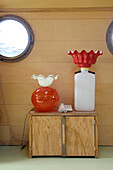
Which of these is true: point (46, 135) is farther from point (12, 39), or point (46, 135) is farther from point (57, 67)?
point (12, 39)

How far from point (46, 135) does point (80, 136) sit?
1.16 feet

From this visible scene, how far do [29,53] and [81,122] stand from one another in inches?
40.4

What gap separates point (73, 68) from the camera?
8.27 feet

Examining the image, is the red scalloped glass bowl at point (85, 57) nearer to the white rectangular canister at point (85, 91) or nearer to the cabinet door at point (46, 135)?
the white rectangular canister at point (85, 91)

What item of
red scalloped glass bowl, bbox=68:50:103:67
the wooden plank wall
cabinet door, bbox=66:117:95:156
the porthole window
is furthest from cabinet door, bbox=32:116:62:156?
the porthole window

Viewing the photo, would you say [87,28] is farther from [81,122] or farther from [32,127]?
[32,127]

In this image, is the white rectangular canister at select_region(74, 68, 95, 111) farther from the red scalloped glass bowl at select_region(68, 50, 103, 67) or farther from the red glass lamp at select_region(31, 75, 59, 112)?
the red glass lamp at select_region(31, 75, 59, 112)

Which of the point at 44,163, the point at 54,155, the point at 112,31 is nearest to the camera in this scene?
the point at 44,163

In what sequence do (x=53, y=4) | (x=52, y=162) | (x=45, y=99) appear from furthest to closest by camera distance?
(x=53, y=4) → (x=45, y=99) → (x=52, y=162)

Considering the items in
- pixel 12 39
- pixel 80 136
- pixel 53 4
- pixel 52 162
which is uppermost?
pixel 53 4

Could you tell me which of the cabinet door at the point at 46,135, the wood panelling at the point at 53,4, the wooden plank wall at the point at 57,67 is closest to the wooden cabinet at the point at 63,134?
the cabinet door at the point at 46,135

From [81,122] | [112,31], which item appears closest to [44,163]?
[81,122]

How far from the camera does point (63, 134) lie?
2.17 metres

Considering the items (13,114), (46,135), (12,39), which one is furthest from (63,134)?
(12,39)
